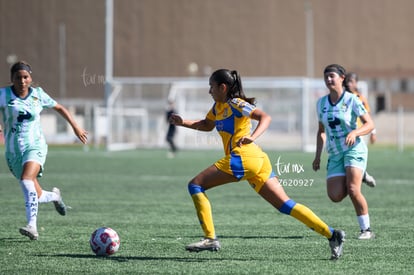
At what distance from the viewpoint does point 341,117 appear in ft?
32.4

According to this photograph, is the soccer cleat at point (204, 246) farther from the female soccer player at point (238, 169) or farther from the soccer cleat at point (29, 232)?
the soccer cleat at point (29, 232)

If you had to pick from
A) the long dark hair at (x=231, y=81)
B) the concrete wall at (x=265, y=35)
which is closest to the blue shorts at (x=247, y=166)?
the long dark hair at (x=231, y=81)

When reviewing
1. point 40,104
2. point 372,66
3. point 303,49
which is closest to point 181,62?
point 303,49

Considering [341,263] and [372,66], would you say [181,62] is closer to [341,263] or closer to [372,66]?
[372,66]

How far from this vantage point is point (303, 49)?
196 ft

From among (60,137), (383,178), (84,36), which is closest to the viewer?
(383,178)

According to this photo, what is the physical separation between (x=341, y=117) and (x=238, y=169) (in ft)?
7.44

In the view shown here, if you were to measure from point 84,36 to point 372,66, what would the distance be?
2047cm

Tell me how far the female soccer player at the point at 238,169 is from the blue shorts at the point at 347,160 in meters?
1.95

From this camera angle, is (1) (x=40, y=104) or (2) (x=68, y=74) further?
(2) (x=68, y=74)

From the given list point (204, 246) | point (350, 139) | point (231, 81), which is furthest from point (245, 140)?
point (350, 139)

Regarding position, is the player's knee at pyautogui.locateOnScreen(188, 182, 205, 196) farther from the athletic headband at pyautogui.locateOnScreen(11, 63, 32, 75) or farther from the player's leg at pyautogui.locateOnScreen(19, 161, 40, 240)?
the athletic headband at pyautogui.locateOnScreen(11, 63, 32, 75)

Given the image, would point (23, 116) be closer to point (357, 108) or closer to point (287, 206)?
point (287, 206)

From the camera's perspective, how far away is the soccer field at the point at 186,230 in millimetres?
7824
